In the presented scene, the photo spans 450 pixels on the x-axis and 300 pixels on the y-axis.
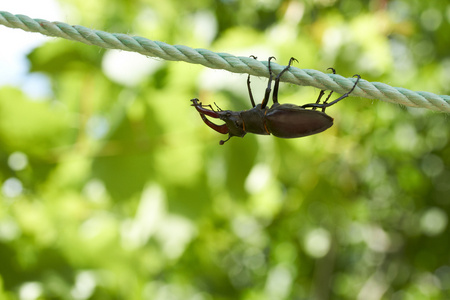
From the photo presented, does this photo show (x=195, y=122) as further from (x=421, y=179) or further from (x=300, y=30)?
(x=421, y=179)

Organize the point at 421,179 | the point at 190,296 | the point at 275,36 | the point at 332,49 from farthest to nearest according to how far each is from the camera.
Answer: the point at 190,296
the point at 421,179
the point at 332,49
the point at 275,36

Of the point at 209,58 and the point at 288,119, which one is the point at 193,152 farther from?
the point at 209,58

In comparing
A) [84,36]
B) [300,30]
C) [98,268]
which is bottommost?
[98,268]

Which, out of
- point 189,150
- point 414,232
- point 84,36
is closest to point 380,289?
point 414,232

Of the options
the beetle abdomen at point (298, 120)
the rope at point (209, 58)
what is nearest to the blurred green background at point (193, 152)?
the beetle abdomen at point (298, 120)

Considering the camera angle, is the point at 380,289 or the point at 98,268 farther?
the point at 380,289

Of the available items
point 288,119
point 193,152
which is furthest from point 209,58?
point 193,152

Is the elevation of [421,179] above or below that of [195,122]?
above

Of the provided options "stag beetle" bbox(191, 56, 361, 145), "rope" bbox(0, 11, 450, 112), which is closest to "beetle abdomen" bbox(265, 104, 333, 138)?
"stag beetle" bbox(191, 56, 361, 145)
